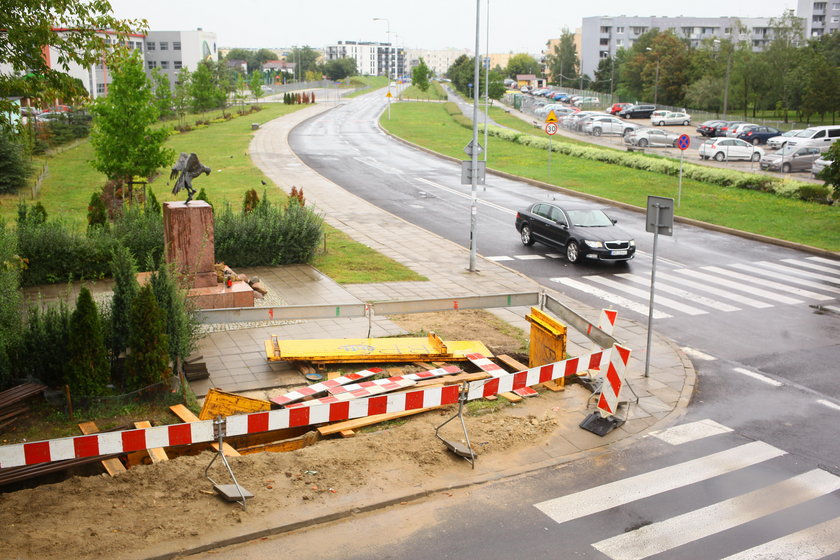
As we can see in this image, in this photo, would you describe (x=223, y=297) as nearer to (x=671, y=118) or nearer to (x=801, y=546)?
(x=801, y=546)

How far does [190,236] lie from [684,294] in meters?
11.2

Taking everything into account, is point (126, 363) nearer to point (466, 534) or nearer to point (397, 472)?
point (397, 472)

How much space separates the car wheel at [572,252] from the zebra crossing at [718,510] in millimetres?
11874

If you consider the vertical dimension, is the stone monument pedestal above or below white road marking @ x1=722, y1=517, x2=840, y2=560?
above

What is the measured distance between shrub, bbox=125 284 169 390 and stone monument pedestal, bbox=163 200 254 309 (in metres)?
4.86

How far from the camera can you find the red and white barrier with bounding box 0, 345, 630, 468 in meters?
7.80

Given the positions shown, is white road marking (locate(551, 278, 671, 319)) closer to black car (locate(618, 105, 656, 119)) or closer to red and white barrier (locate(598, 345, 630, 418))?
red and white barrier (locate(598, 345, 630, 418))

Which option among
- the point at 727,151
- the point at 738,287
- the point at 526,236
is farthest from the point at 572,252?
the point at 727,151

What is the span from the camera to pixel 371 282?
18.6 metres

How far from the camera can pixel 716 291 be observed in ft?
61.6

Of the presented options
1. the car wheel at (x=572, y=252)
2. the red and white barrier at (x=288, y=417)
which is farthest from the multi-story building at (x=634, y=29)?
the red and white barrier at (x=288, y=417)

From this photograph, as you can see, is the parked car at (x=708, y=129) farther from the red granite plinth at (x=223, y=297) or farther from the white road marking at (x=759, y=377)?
the red granite plinth at (x=223, y=297)

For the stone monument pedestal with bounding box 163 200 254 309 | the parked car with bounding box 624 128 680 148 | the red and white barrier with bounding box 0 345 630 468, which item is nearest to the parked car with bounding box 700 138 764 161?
the parked car with bounding box 624 128 680 148

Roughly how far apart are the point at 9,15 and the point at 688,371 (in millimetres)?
11735
